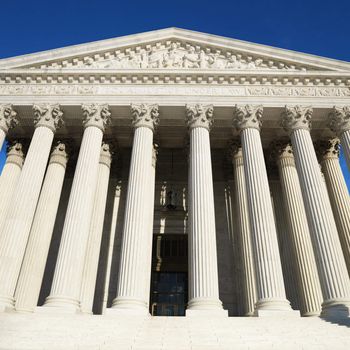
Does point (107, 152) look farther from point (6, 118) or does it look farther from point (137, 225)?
point (137, 225)

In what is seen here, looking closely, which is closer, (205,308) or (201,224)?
(205,308)

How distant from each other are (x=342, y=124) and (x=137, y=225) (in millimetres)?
16641

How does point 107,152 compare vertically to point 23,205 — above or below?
above

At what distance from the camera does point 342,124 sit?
25547 millimetres

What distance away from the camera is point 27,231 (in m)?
22.4

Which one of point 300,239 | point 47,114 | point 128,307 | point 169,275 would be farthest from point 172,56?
point 128,307

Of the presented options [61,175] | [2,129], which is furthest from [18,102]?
[61,175]

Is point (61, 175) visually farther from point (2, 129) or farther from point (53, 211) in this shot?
point (2, 129)

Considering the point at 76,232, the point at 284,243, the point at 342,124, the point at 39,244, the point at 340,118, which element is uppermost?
the point at 340,118

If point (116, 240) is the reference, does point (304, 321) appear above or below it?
below

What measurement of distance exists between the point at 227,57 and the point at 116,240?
1837 centimetres

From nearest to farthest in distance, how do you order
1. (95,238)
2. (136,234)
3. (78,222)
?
(136,234) < (78,222) < (95,238)

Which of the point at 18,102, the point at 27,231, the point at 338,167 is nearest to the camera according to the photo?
the point at 27,231

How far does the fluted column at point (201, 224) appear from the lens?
19.3 meters
